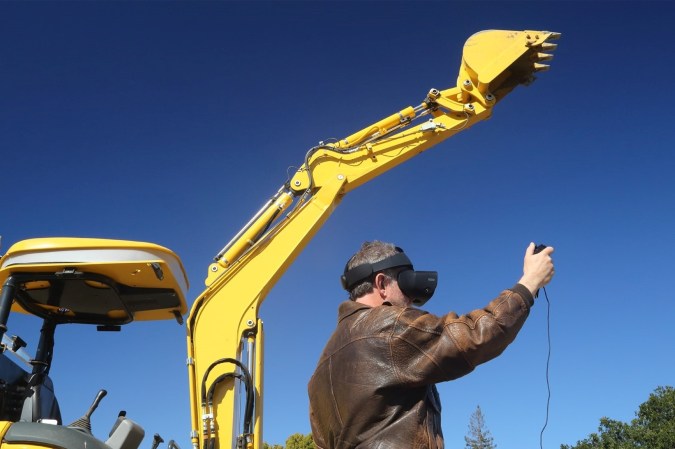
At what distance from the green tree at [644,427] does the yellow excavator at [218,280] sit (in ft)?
131

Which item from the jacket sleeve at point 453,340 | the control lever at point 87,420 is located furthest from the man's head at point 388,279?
the control lever at point 87,420

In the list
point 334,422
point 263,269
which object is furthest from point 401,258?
point 263,269

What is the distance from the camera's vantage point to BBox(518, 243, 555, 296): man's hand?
3553 millimetres

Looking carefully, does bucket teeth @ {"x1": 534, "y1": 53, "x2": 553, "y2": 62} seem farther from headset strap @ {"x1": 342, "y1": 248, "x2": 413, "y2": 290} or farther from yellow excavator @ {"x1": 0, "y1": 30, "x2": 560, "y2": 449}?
headset strap @ {"x1": 342, "y1": 248, "x2": 413, "y2": 290}

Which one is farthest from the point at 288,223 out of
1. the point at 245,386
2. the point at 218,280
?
the point at 245,386

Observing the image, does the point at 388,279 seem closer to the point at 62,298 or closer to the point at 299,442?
the point at 62,298

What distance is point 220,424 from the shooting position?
451cm

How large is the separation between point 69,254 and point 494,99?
4.27 m

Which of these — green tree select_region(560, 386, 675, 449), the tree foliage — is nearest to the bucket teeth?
the tree foliage

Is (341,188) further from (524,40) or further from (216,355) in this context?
(524,40)

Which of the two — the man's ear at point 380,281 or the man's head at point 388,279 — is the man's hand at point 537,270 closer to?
Result: the man's head at point 388,279

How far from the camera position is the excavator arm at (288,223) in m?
4.56

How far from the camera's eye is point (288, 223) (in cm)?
548

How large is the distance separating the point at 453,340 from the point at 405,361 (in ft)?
0.92
